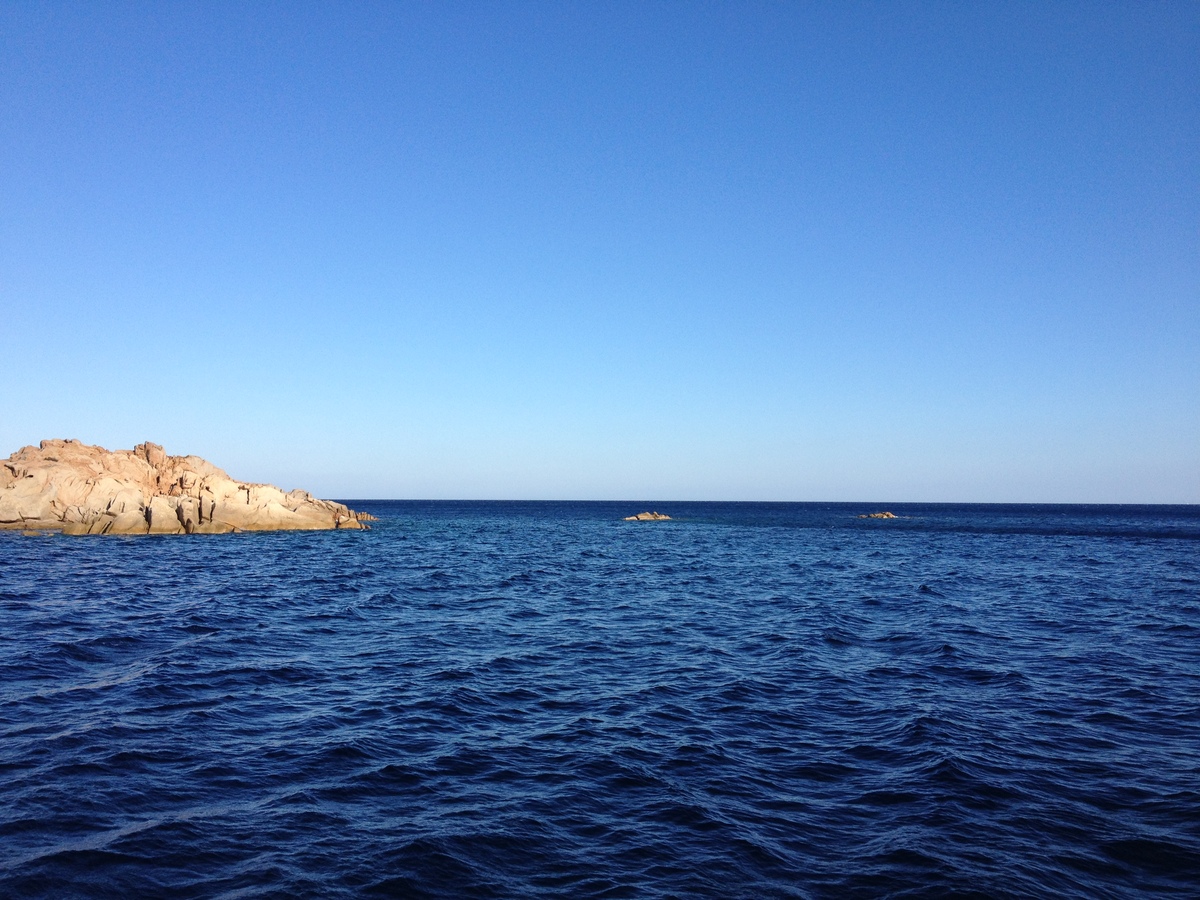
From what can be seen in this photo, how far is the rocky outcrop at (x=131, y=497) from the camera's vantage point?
68.7m

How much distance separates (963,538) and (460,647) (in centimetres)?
7811

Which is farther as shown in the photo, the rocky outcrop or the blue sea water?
the rocky outcrop

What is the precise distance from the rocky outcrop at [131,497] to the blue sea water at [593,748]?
42654mm

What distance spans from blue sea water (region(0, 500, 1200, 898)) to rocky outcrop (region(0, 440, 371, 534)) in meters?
42.7

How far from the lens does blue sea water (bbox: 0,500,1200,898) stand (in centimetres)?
928

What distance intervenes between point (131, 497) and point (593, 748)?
71.6 metres

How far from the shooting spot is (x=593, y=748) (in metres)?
13.6

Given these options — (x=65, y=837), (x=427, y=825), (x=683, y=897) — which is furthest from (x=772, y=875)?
(x=65, y=837)

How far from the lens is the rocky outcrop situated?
225ft

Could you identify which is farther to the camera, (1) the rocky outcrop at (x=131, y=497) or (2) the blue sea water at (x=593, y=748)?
(1) the rocky outcrop at (x=131, y=497)

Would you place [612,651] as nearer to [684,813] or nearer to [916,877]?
[684,813]

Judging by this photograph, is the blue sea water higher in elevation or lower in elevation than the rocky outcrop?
lower

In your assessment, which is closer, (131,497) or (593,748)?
(593,748)

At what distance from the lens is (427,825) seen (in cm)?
1034
